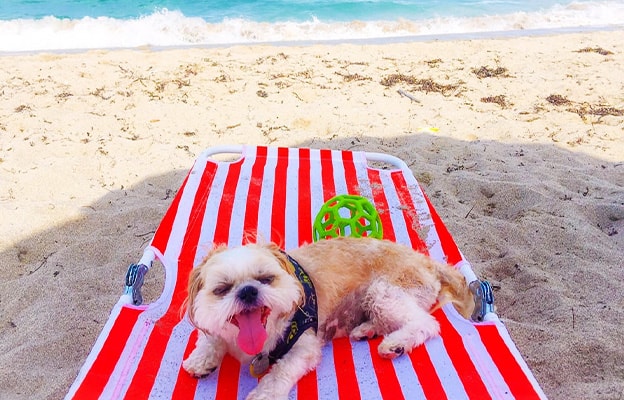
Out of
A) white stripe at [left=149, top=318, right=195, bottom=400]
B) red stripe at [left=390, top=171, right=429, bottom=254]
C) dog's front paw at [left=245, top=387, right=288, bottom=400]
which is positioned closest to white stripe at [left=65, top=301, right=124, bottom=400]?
white stripe at [left=149, top=318, right=195, bottom=400]

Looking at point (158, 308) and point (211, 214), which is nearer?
point (158, 308)

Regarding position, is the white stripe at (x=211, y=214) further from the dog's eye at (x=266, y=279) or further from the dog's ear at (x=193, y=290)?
the dog's eye at (x=266, y=279)

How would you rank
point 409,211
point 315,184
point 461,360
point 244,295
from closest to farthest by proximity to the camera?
point 244,295, point 461,360, point 409,211, point 315,184

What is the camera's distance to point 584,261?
371 centimetres

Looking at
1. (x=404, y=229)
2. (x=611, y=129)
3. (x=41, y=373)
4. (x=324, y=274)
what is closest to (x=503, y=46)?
(x=611, y=129)

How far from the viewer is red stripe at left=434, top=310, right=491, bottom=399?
2.23 metres

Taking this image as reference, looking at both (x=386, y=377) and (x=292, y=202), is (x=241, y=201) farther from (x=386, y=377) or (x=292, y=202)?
(x=386, y=377)

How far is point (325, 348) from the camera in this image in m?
2.56

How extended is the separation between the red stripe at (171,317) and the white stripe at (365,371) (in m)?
0.90

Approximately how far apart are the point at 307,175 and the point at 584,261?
2.06 metres

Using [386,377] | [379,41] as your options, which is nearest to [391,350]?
[386,377]

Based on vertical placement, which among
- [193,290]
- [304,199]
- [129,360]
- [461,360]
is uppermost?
[193,290]

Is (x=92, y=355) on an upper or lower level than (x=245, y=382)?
upper

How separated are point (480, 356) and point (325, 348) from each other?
0.71m
